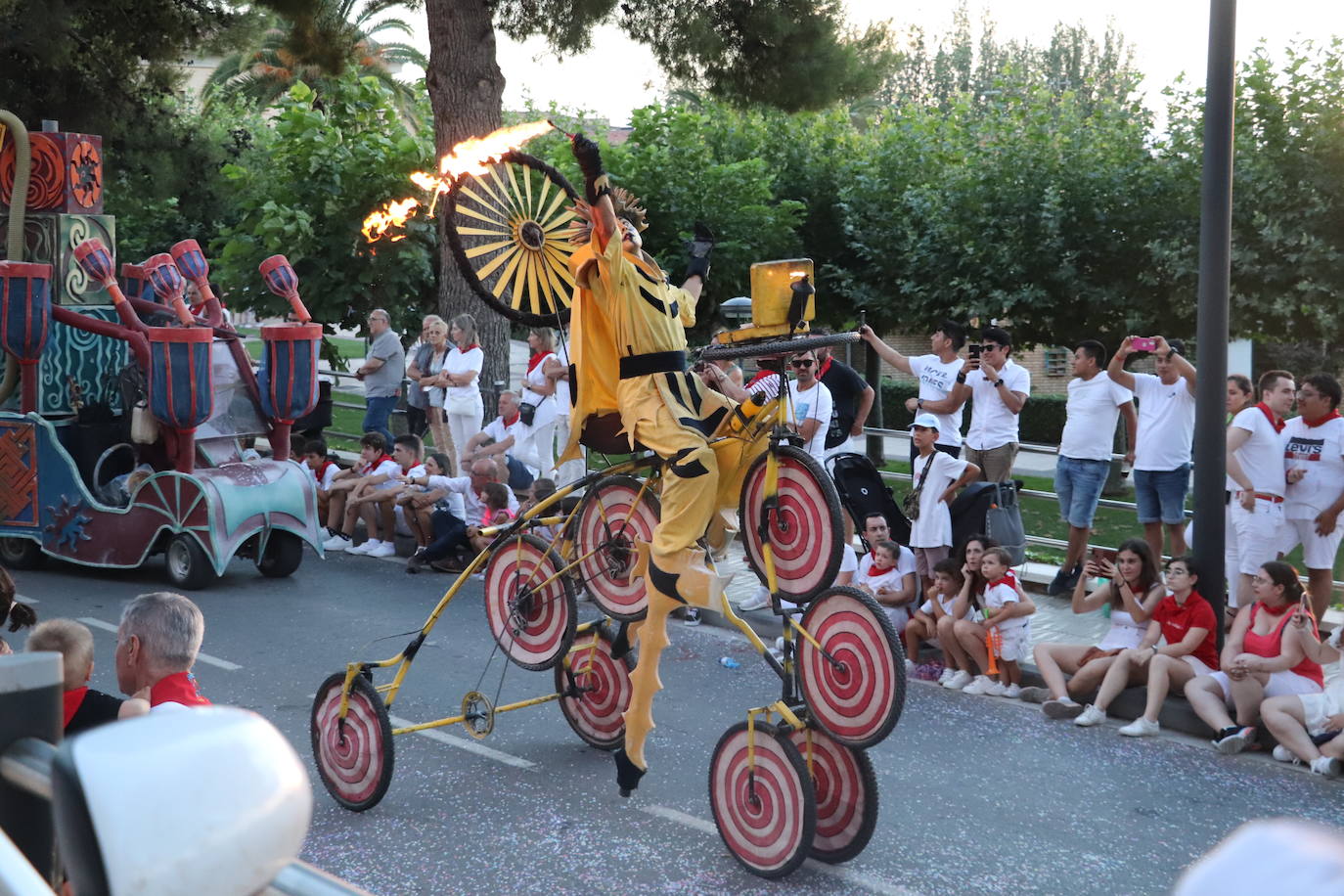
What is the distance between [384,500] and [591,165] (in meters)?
7.08

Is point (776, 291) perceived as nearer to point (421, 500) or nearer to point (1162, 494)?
point (1162, 494)

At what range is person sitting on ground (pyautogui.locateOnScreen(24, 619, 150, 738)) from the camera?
3.77 meters

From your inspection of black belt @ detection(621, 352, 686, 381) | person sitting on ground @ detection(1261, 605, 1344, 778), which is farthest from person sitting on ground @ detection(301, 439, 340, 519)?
person sitting on ground @ detection(1261, 605, 1344, 778)

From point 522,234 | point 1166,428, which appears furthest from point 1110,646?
point 522,234

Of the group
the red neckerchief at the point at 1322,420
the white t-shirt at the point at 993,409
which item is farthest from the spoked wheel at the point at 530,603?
the red neckerchief at the point at 1322,420

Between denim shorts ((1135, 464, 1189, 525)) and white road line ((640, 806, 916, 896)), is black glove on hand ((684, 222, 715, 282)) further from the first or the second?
denim shorts ((1135, 464, 1189, 525))

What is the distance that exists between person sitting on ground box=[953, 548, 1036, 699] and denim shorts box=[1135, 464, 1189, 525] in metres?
1.85

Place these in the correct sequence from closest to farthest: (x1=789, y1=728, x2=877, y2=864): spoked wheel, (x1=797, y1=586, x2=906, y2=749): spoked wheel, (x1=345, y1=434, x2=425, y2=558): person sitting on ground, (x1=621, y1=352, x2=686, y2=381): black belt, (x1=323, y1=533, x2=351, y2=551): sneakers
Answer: (x1=797, y1=586, x2=906, y2=749): spoked wheel < (x1=789, y1=728, x2=877, y2=864): spoked wheel < (x1=621, y1=352, x2=686, y2=381): black belt < (x1=345, y1=434, x2=425, y2=558): person sitting on ground < (x1=323, y1=533, x2=351, y2=551): sneakers

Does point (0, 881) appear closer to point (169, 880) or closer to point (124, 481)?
point (169, 880)

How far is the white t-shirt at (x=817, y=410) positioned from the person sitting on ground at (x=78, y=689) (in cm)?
601

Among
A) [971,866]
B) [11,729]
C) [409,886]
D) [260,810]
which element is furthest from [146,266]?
[260,810]

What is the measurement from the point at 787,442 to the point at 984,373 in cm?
463

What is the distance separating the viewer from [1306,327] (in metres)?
16.4

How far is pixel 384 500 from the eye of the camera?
38.9ft
